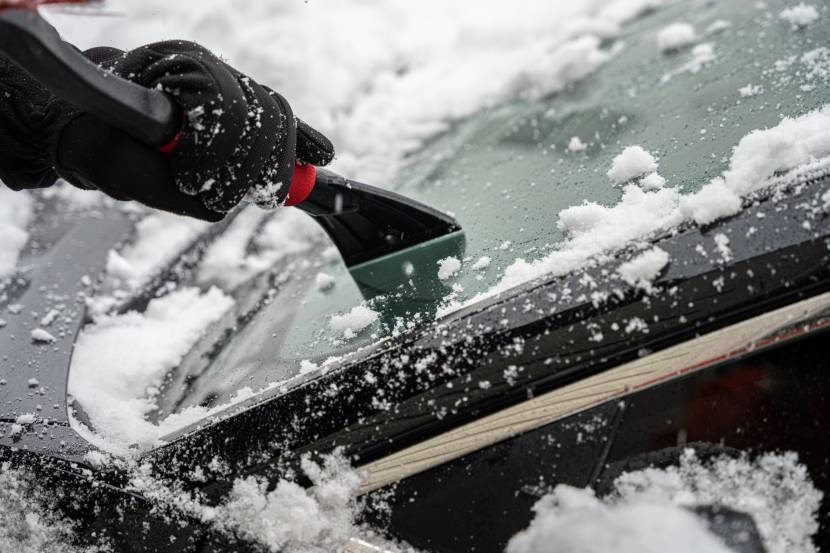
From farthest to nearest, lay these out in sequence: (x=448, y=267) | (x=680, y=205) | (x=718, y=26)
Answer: (x=718, y=26) < (x=448, y=267) < (x=680, y=205)

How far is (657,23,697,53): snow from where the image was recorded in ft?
8.29

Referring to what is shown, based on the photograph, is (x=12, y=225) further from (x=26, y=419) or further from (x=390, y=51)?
(x=390, y=51)

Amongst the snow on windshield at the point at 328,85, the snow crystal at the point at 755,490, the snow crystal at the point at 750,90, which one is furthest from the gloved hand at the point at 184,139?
the snow crystal at the point at 750,90

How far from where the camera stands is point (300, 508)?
1.40 m

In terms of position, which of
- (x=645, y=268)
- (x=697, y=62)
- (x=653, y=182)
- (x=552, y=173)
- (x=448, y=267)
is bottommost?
(x=645, y=268)

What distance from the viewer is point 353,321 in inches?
66.5

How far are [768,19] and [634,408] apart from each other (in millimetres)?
1737

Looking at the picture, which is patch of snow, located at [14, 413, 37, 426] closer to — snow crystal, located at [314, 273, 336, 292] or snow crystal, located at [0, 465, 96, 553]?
snow crystal, located at [0, 465, 96, 553]

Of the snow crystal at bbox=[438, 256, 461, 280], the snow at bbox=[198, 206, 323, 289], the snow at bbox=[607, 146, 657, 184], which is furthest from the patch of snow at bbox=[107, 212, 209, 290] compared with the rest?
the snow at bbox=[607, 146, 657, 184]

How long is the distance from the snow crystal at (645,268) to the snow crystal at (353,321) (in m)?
0.64

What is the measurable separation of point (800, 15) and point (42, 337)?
2.56 meters

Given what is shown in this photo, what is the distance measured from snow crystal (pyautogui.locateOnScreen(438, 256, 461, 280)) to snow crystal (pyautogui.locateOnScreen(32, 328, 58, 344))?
1.11m

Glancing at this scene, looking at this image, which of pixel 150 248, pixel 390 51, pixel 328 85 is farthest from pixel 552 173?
pixel 390 51

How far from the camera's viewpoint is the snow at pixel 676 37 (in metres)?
2.53
